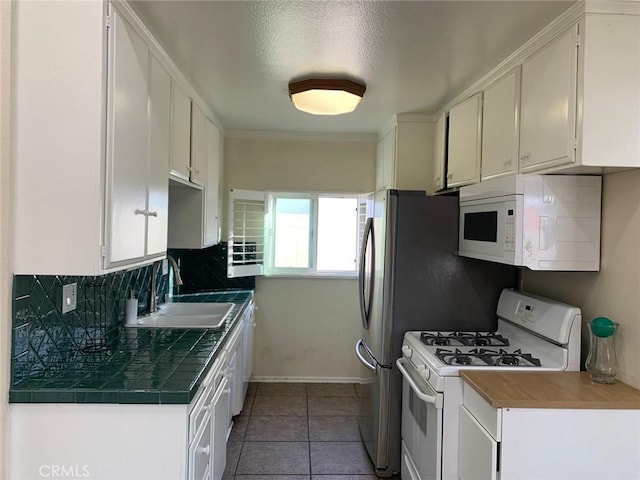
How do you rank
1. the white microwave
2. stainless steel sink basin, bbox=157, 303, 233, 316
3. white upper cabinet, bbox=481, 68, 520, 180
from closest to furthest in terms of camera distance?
the white microwave
white upper cabinet, bbox=481, 68, 520, 180
stainless steel sink basin, bbox=157, 303, 233, 316

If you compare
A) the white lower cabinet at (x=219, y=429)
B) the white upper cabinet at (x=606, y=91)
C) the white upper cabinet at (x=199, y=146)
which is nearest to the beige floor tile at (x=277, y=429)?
the white lower cabinet at (x=219, y=429)

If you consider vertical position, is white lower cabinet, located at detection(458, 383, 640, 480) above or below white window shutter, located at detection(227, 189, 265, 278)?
below

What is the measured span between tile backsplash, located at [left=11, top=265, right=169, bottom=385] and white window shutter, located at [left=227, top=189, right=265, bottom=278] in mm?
1424

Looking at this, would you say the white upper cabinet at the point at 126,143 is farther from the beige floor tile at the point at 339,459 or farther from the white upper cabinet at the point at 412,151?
the white upper cabinet at the point at 412,151

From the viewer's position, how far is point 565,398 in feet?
5.42

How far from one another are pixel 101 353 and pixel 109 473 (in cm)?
57

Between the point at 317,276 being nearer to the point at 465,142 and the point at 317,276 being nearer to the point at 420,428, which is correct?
the point at 465,142

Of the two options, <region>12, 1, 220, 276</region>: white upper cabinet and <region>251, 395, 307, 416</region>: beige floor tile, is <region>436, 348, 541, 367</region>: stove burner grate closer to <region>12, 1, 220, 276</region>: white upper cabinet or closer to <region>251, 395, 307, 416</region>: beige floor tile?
<region>12, 1, 220, 276</region>: white upper cabinet

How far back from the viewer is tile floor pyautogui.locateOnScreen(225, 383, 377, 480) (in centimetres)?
276

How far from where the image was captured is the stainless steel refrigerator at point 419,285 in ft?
8.67

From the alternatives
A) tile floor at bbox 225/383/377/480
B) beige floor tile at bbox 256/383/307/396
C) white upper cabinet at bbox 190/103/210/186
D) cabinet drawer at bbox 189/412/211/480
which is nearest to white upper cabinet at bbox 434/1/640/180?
cabinet drawer at bbox 189/412/211/480

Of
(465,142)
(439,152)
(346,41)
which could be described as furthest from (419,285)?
(346,41)

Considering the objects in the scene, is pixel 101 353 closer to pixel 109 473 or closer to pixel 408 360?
pixel 109 473

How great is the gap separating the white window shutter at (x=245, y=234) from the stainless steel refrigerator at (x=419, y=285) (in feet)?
5.14
